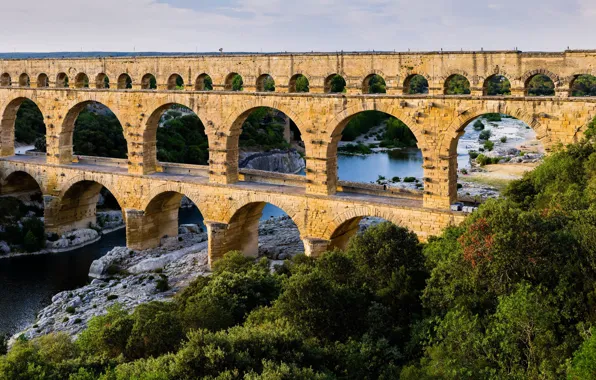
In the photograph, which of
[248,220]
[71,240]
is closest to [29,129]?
[71,240]

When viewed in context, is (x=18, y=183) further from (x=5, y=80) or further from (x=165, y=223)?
(x=165, y=223)

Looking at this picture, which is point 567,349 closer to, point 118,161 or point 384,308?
point 384,308

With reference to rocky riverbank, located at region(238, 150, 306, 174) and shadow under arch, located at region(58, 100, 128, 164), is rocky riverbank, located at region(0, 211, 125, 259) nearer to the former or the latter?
shadow under arch, located at region(58, 100, 128, 164)

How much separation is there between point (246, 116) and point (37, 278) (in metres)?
10.2

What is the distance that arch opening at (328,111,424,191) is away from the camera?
41.2m

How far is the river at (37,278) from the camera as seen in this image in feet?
71.6

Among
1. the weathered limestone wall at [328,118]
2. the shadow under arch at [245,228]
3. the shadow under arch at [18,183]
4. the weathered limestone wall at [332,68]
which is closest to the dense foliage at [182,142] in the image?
the shadow under arch at [18,183]

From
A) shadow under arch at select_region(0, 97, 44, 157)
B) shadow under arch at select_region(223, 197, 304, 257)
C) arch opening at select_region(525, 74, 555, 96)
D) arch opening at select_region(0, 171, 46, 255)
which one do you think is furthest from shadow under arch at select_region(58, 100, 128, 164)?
arch opening at select_region(525, 74, 555, 96)

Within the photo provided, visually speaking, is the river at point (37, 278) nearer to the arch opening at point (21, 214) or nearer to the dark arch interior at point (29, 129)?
the arch opening at point (21, 214)

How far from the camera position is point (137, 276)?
77.6 ft

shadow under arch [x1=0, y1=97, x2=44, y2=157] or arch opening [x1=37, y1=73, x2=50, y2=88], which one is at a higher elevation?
arch opening [x1=37, y1=73, x2=50, y2=88]

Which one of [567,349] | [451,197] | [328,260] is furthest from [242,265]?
[567,349]

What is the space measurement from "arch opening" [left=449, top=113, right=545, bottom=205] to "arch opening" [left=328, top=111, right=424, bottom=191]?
3.03 m

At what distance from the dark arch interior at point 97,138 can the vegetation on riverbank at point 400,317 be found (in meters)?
24.5
